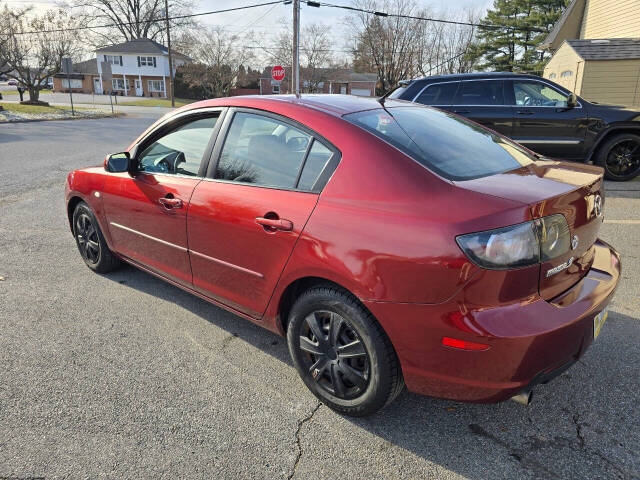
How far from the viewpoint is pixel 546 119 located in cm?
782

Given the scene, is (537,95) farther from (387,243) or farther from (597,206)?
(387,243)

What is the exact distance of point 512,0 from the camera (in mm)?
46844

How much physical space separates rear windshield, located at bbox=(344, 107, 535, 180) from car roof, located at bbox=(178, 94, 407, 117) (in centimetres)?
10

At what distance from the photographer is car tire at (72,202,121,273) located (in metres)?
4.15

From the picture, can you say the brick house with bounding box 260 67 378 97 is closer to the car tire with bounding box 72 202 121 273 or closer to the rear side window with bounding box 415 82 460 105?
the rear side window with bounding box 415 82 460 105

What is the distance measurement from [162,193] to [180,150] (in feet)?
1.13

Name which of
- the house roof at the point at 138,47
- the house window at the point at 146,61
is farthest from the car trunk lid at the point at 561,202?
A: the house window at the point at 146,61

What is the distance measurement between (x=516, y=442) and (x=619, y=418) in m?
0.61

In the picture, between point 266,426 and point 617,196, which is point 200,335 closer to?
point 266,426

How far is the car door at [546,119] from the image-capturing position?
25.4 ft

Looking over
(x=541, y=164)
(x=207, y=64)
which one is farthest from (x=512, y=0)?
(x=541, y=164)

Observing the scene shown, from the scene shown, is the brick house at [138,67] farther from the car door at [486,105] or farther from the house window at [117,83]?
the car door at [486,105]

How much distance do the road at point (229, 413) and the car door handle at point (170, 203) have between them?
0.89 metres

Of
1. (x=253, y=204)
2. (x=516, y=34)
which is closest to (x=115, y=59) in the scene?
(x=516, y=34)
